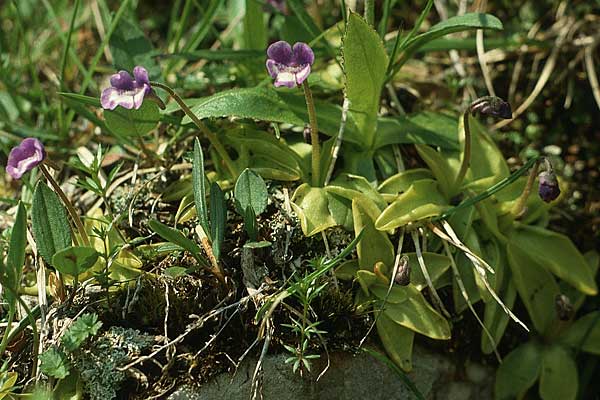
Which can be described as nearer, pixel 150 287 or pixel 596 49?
pixel 150 287

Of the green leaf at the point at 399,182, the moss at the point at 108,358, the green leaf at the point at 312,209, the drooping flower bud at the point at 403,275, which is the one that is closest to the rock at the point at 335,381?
the moss at the point at 108,358

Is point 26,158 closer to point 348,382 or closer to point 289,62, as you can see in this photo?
point 289,62

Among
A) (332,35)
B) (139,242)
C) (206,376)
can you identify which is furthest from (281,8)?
(206,376)

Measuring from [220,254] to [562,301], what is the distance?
39.8 inches

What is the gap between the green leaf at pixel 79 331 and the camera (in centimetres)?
174

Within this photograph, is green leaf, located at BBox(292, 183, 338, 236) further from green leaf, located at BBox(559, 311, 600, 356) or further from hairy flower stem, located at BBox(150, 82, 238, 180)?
green leaf, located at BBox(559, 311, 600, 356)

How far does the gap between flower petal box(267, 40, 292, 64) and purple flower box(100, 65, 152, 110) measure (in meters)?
0.33

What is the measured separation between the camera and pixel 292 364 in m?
1.94

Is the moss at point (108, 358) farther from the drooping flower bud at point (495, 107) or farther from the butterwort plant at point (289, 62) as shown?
the drooping flower bud at point (495, 107)

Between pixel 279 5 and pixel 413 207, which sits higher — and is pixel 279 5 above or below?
above

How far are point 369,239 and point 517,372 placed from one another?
0.66 meters

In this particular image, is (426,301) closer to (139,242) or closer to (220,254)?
(220,254)

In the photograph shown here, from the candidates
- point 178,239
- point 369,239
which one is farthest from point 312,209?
point 178,239

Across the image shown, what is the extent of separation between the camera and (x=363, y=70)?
214 cm
